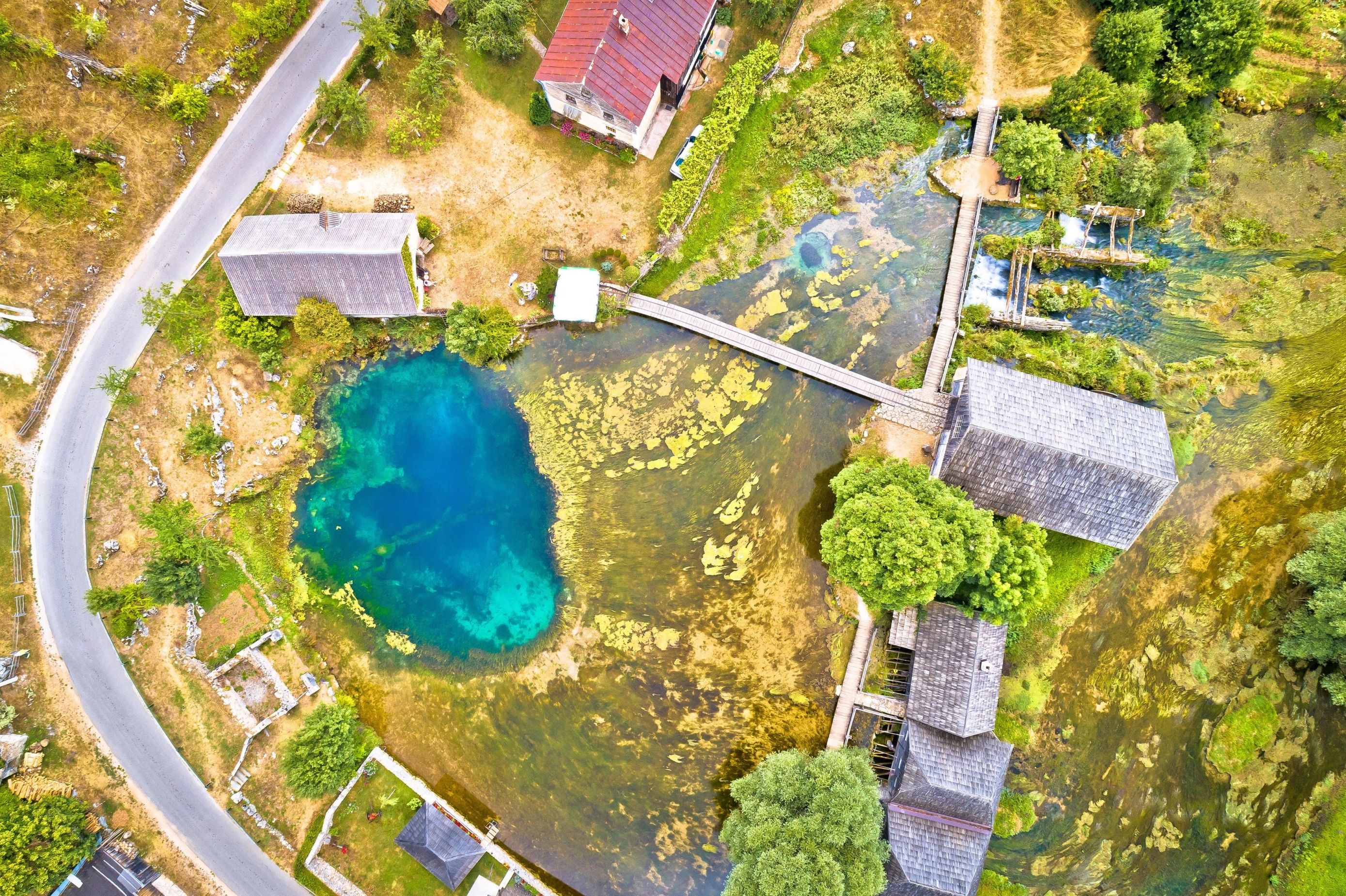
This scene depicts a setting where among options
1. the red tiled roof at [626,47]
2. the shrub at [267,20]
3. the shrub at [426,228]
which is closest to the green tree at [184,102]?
the shrub at [267,20]

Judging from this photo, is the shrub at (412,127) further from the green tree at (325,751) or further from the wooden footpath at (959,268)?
the green tree at (325,751)

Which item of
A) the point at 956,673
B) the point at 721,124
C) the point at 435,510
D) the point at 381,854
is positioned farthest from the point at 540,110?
the point at 381,854

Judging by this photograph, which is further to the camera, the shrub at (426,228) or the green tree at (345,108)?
the shrub at (426,228)

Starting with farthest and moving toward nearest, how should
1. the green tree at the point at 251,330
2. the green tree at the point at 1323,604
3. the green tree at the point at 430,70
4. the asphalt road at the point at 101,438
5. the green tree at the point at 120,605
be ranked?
the green tree at the point at 251,330 < the asphalt road at the point at 101,438 < the green tree at the point at 430,70 < the green tree at the point at 120,605 < the green tree at the point at 1323,604

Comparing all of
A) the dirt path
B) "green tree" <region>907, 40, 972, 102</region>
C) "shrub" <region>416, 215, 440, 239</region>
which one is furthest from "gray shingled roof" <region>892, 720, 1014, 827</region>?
"shrub" <region>416, 215, 440, 239</region>

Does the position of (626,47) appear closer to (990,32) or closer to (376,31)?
(376,31)

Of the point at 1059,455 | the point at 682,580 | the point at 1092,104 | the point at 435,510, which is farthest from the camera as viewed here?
the point at 435,510

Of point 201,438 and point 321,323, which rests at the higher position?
point 321,323
